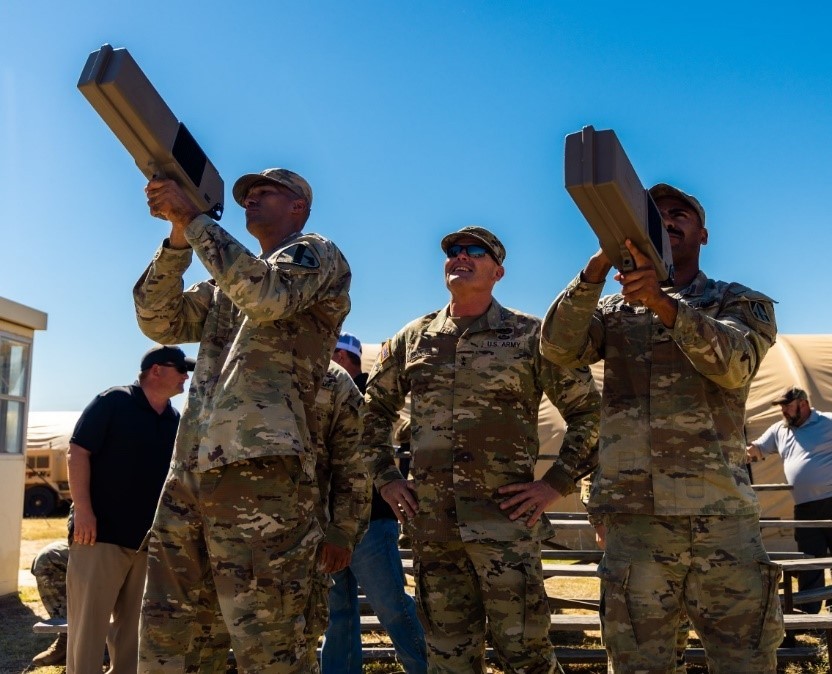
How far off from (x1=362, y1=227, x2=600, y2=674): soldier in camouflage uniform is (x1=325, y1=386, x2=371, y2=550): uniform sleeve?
10cm

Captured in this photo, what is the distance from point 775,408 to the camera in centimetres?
1280

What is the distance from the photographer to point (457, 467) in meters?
3.30

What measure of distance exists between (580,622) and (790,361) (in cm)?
1063

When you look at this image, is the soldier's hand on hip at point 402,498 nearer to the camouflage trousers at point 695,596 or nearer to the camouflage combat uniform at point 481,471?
the camouflage combat uniform at point 481,471

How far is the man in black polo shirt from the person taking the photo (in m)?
4.48

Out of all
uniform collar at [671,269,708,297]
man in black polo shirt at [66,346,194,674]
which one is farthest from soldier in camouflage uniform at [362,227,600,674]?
man in black polo shirt at [66,346,194,674]

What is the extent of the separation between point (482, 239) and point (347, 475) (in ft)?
3.87

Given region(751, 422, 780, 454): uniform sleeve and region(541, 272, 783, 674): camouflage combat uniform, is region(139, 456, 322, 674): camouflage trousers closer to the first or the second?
region(541, 272, 783, 674): camouflage combat uniform

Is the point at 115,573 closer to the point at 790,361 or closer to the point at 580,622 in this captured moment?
the point at 580,622

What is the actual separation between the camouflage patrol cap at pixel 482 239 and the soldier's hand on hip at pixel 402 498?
3.38 feet

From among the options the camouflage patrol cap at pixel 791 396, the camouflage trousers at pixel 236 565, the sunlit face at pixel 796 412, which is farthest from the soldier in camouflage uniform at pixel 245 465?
the sunlit face at pixel 796 412

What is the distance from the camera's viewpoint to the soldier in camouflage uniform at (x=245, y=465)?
8.19 ft

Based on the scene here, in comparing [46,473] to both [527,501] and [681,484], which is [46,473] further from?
[681,484]

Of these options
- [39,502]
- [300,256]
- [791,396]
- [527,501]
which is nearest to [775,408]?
[791,396]
